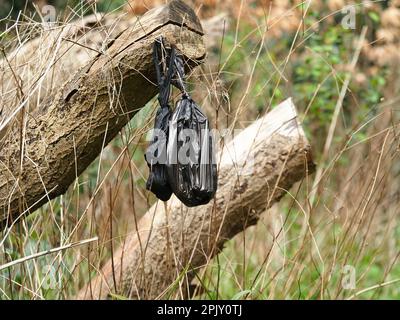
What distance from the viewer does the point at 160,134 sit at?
2531 mm

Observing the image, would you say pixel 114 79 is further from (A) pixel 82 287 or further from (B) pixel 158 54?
(A) pixel 82 287

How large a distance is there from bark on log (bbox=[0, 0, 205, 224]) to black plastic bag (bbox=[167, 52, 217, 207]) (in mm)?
301

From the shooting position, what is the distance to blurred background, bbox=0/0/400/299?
369 centimetres

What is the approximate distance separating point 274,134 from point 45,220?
1106 mm

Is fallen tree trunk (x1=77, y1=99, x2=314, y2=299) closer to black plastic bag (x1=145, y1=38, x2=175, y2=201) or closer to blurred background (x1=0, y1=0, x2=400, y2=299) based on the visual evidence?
blurred background (x1=0, y1=0, x2=400, y2=299)

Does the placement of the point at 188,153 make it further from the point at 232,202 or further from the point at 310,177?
the point at 310,177

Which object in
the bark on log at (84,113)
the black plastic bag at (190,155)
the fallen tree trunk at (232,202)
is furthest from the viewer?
the fallen tree trunk at (232,202)

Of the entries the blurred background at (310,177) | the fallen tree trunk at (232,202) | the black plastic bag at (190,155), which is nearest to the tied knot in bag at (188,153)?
the black plastic bag at (190,155)

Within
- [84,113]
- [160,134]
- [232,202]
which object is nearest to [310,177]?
[232,202]

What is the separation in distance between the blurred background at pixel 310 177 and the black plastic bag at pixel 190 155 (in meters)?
0.38

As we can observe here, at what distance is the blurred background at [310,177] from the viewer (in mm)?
3686

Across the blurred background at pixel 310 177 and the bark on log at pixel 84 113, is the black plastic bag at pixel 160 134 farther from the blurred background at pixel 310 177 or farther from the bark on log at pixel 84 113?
the blurred background at pixel 310 177

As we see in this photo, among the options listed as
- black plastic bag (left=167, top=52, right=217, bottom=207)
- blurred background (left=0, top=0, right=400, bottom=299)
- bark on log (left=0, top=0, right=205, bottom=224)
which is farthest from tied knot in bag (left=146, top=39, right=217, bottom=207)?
blurred background (left=0, top=0, right=400, bottom=299)

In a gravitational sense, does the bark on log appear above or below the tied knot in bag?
above
